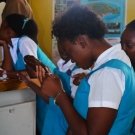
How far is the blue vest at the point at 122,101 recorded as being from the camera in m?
0.66

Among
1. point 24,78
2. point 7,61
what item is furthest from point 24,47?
point 24,78

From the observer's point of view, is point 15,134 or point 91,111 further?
point 15,134

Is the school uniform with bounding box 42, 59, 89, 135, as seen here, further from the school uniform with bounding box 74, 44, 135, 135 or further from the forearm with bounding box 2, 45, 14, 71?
the forearm with bounding box 2, 45, 14, 71

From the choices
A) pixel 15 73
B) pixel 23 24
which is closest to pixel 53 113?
pixel 15 73

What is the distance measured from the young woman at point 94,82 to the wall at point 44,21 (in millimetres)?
1722

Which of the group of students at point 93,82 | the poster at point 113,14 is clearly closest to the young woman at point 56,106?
the group of students at point 93,82

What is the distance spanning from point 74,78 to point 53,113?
7.8 inches

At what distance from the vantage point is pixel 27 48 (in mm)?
1414

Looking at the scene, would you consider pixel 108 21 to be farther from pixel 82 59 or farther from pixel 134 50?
pixel 82 59

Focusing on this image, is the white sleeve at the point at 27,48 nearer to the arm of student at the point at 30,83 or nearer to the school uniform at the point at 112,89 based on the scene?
the arm of student at the point at 30,83

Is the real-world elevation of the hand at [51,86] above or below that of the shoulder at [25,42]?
below

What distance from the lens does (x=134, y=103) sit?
73cm

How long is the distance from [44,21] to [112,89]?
2000mm

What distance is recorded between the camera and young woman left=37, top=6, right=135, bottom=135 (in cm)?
63
